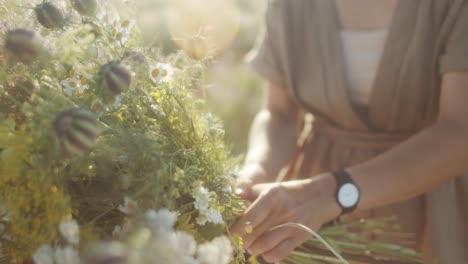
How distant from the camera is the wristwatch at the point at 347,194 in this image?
3.27 ft

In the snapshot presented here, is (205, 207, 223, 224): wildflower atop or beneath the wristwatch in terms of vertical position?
beneath

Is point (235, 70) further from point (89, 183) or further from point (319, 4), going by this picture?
point (89, 183)

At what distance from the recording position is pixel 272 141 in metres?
1.40

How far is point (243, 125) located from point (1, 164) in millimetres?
2713

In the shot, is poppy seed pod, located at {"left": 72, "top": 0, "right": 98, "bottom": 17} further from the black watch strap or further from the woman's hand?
the black watch strap

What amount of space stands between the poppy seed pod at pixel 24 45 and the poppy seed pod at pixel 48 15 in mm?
86

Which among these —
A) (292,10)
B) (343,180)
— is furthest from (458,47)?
(292,10)

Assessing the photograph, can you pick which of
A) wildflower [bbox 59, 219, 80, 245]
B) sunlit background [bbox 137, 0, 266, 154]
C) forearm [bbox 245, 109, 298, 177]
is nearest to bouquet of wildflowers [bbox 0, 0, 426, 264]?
wildflower [bbox 59, 219, 80, 245]

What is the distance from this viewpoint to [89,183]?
712 millimetres

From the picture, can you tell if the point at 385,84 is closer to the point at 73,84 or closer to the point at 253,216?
the point at 253,216

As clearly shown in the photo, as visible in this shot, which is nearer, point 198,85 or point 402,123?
point 198,85

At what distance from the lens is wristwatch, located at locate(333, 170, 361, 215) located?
100cm

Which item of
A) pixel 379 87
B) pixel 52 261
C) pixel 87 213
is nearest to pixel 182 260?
pixel 52 261

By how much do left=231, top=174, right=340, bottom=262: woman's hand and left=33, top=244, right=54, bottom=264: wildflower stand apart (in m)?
0.35
